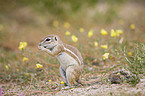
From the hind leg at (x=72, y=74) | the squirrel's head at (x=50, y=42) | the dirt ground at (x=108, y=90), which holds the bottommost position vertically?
the dirt ground at (x=108, y=90)

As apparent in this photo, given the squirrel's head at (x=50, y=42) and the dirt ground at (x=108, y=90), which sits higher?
the squirrel's head at (x=50, y=42)

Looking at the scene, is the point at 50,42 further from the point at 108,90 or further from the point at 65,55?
the point at 108,90

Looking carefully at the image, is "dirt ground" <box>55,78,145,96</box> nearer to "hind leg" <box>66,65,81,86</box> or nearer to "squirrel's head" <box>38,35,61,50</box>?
"hind leg" <box>66,65,81,86</box>

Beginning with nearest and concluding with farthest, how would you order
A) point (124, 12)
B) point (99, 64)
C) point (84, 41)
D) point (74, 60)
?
point (74, 60) < point (99, 64) < point (84, 41) < point (124, 12)

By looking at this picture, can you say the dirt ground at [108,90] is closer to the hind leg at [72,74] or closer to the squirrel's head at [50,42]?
the hind leg at [72,74]

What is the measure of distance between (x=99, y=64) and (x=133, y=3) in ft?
33.7

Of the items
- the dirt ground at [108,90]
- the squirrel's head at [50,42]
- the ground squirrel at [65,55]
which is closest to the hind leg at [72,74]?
the ground squirrel at [65,55]

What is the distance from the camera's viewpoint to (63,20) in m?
9.15

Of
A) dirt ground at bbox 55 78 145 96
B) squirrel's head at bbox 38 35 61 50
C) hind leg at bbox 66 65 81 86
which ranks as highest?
squirrel's head at bbox 38 35 61 50

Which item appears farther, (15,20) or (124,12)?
(124,12)

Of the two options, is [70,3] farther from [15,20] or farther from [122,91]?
[122,91]

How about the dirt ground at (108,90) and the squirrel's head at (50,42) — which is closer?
the dirt ground at (108,90)

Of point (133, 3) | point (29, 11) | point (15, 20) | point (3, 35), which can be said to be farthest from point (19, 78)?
point (133, 3)

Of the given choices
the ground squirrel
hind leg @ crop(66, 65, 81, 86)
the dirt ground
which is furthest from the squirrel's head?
the dirt ground
